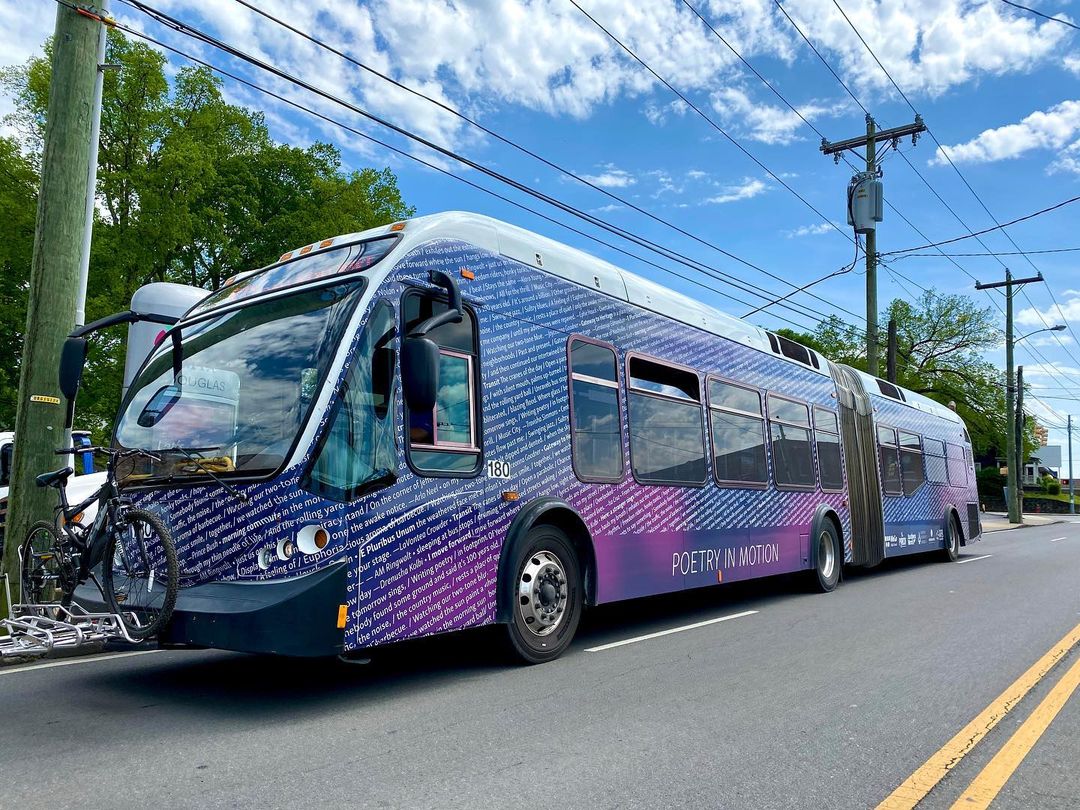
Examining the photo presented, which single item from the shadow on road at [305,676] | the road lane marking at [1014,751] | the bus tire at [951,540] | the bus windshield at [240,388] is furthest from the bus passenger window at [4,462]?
the bus tire at [951,540]

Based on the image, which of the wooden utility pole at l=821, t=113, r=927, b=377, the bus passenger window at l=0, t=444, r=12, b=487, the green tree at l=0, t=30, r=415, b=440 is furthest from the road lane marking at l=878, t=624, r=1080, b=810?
the green tree at l=0, t=30, r=415, b=440

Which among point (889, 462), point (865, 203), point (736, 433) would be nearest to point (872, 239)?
point (865, 203)

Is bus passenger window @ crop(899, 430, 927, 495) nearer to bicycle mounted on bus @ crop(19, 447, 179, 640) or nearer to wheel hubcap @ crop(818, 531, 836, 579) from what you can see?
wheel hubcap @ crop(818, 531, 836, 579)

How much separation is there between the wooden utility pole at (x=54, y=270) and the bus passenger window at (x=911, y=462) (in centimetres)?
1328

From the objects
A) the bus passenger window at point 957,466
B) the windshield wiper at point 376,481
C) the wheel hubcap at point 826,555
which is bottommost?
the wheel hubcap at point 826,555

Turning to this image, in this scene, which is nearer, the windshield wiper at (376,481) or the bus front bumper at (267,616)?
the bus front bumper at (267,616)

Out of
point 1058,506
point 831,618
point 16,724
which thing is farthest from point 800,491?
point 1058,506

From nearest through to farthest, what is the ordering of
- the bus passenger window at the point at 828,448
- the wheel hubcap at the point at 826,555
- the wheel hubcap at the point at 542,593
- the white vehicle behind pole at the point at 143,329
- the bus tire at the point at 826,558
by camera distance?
the wheel hubcap at the point at 542,593 → the white vehicle behind pole at the point at 143,329 → the bus tire at the point at 826,558 → the wheel hubcap at the point at 826,555 → the bus passenger window at the point at 828,448

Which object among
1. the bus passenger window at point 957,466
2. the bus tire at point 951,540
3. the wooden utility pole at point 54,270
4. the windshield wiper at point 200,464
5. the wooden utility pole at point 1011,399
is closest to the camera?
the windshield wiper at point 200,464

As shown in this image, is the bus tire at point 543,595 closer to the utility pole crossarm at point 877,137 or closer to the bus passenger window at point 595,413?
the bus passenger window at point 595,413

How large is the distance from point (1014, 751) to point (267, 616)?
4088 millimetres

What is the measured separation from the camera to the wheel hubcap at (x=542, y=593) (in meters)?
6.25

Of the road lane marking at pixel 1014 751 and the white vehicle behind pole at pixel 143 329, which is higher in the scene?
the white vehicle behind pole at pixel 143 329

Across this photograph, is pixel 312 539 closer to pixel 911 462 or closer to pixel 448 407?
pixel 448 407
